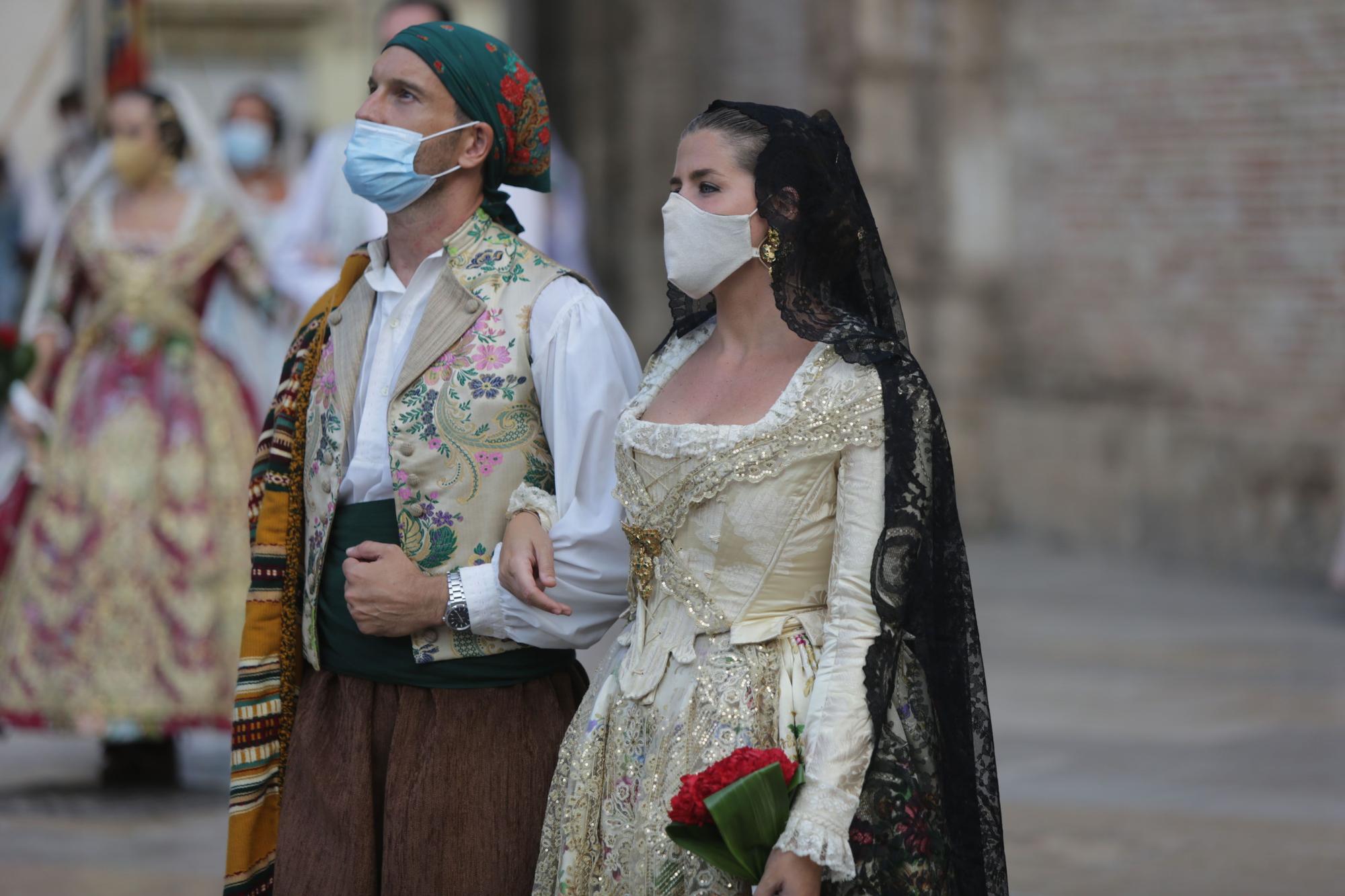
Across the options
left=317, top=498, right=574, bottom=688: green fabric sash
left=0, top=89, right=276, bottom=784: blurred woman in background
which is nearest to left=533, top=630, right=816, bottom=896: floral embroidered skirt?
left=317, top=498, right=574, bottom=688: green fabric sash

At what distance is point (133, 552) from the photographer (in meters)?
6.64

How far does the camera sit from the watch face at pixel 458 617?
3.27 metres

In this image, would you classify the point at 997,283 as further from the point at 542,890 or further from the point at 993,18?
the point at 542,890

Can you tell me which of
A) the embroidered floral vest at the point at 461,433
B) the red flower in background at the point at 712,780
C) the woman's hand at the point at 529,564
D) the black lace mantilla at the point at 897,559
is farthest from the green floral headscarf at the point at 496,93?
the red flower in background at the point at 712,780

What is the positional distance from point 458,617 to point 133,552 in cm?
367

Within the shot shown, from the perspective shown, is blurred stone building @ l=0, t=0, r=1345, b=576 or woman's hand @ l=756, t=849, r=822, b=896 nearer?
woman's hand @ l=756, t=849, r=822, b=896

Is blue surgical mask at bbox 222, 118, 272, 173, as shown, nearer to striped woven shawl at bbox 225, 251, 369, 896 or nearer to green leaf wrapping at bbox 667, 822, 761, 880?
striped woven shawl at bbox 225, 251, 369, 896

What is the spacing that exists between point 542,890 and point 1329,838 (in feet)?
10.8

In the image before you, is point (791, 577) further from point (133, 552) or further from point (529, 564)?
point (133, 552)

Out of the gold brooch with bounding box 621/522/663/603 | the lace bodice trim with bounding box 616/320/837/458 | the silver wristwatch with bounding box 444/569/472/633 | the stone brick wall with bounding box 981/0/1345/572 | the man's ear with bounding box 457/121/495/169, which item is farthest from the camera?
the stone brick wall with bounding box 981/0/1345/572

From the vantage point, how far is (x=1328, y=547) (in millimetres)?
10219

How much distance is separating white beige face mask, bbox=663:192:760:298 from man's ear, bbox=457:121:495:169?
1.67 feet

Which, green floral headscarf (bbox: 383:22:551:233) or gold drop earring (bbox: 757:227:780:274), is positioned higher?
green floral headscarf (bbox: 383:22:551:233)

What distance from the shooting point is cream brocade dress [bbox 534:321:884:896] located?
290cm
